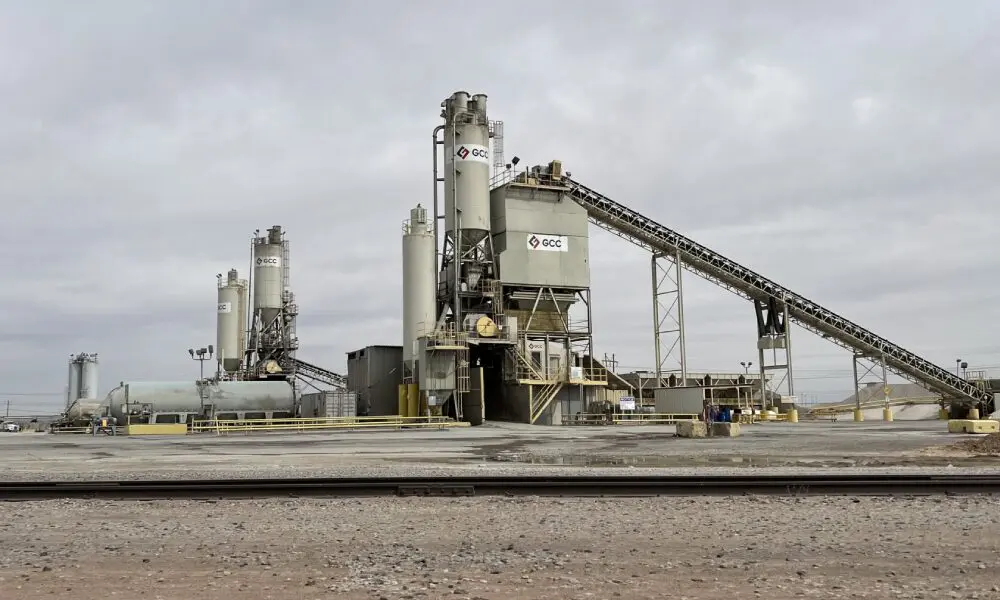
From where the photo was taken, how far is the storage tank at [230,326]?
6981cm

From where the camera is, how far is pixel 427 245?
4972 cm

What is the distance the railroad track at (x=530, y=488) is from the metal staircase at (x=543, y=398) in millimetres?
33631

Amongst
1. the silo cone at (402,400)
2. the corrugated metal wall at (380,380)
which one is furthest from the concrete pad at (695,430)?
the corrugated metal wall at (380,380)

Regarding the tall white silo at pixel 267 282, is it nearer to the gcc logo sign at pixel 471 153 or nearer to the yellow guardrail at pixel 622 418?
the gcc logo sign at pixel 471 153

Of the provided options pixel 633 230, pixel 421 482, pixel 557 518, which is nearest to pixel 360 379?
pixel 633 230

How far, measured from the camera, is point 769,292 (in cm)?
5606

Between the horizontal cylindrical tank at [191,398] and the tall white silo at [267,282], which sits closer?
the horizontal cylindrical tank at [191,398]

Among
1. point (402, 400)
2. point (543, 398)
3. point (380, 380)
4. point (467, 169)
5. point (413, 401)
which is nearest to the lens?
point (543, 398)

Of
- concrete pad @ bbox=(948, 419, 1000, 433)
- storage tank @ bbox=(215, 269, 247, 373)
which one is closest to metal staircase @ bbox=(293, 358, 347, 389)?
storage tank @ bbox=(215, 269, 247, 373)

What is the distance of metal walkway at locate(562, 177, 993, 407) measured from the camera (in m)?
54.7

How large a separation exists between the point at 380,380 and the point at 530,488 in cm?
4235

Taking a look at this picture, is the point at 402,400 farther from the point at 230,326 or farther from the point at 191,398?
the point at 230,326

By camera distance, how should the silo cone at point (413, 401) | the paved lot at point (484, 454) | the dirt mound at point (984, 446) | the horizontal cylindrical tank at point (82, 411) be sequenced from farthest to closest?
the horizontal cylindrical tank at point (82, 411) → the silo cone at point (413, 401) → the dirt mound at point (984, 446) → the paved lot at point (484, 454)

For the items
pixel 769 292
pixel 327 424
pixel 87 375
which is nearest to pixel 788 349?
pixel 769 292
